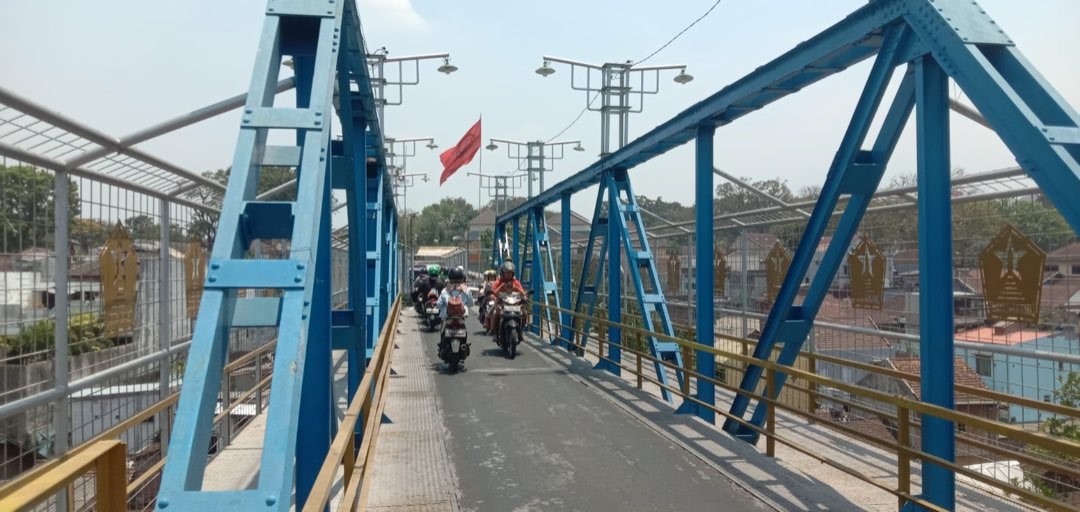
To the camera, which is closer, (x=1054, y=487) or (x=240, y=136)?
(x=240, y=136)

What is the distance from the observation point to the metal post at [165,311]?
6.35m

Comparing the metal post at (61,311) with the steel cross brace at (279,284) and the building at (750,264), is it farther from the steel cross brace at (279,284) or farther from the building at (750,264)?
the building at (750,264)

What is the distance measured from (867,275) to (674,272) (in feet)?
19.1

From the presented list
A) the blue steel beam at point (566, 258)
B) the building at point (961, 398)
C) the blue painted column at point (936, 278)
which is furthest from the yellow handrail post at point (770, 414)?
the blue steel beam at point (566, 258)

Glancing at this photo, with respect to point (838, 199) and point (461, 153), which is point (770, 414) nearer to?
point (838, 199)

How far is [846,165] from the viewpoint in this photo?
604 cm

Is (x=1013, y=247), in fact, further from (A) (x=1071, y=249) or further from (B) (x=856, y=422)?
Result: (B) (x=856, y=422)

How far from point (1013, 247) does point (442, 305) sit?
9695 millimetres

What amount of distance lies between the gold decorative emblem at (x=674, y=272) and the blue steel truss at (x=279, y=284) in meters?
9.37

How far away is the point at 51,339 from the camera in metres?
4.53

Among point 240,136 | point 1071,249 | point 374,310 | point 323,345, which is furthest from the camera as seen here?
point 374,310

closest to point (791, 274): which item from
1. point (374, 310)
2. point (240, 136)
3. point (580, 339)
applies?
point (240, 136)

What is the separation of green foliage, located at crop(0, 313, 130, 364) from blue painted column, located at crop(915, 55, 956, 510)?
5.29 meters

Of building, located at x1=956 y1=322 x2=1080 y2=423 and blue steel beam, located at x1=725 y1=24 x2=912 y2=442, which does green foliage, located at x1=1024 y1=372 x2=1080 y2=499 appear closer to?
building, located at x1=956 y1=322 x2=1080 y2=423
